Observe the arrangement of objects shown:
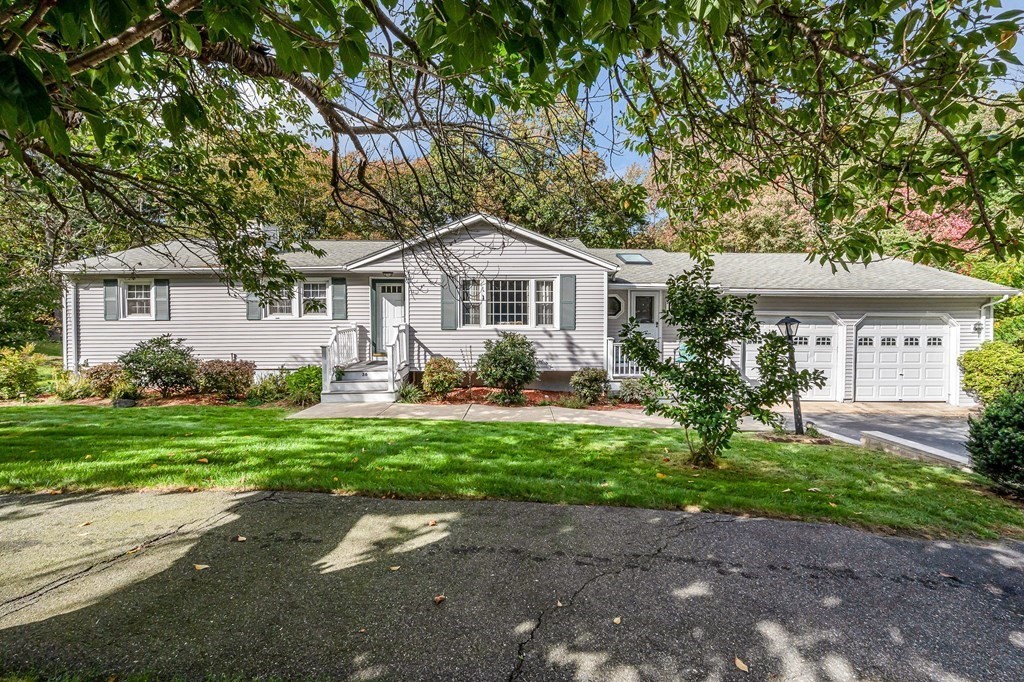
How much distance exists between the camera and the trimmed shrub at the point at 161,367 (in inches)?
443

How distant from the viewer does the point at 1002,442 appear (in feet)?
15.5

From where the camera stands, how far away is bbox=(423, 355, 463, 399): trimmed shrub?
1116 cm

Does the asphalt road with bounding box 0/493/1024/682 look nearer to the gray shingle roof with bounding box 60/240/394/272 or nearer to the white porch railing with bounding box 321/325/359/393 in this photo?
the white porch railing with bounding box 321/325/359/393

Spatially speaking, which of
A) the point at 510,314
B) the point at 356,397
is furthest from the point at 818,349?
the point at 356,397

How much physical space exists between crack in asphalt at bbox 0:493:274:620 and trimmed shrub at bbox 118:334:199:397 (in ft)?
30.6

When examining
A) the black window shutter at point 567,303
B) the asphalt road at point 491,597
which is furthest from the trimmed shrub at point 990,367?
the asphalt road at point 491,597

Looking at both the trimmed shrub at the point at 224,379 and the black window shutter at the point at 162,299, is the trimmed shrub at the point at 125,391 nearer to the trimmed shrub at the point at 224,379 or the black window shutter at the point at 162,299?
the trimmed shrub at the point at 224,379

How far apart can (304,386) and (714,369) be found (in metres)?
9.45

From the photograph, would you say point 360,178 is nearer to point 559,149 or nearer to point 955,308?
point 559,149

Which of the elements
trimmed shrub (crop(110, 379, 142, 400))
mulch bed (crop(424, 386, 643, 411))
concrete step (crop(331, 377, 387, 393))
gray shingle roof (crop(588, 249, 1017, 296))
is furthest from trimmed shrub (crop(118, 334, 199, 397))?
gray shingle roof (crop(588, 249, 1017, 296))

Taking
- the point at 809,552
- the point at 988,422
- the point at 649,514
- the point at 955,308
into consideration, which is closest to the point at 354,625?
the point at 649,514

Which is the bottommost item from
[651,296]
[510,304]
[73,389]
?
[73,389]

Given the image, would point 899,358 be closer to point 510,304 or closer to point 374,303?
point 510,304

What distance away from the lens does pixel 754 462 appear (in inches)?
230
